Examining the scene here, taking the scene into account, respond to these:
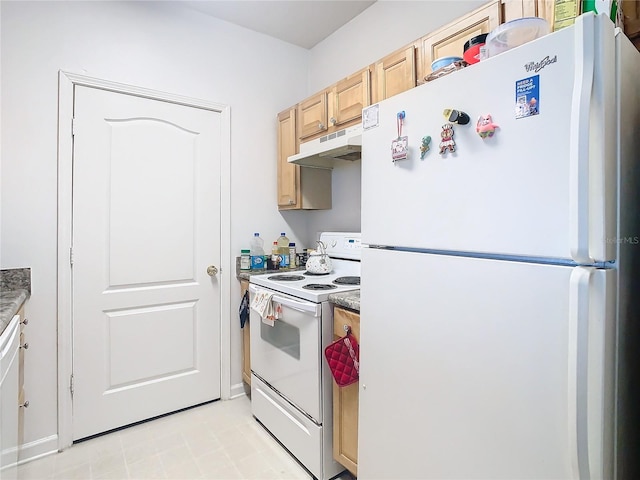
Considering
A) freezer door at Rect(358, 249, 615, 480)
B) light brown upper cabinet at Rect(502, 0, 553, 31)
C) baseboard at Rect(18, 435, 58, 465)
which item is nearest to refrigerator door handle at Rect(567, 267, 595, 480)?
freezer door at Rect(358, 249, 615, 480)

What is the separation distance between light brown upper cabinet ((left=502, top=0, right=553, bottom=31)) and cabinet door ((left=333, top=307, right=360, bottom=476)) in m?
1.29

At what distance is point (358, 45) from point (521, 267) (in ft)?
7.08

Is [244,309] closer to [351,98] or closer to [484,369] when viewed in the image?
[351,98]

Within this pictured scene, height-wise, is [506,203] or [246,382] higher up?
[506,203]

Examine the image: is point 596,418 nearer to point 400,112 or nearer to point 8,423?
point 400,112

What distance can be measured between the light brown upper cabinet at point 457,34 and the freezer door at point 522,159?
54 cm

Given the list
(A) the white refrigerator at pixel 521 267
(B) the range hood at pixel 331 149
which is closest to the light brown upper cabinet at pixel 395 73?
(B) the range hood at pixel 331 149

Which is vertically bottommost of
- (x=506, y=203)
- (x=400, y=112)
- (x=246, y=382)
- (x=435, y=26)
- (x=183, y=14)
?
(x=246, y=382)

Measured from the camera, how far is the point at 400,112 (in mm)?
1160

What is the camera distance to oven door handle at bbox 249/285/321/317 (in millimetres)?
1607

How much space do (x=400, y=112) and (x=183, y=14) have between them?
6.38 feet

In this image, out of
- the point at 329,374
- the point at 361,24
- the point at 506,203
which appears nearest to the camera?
the point at 506,203

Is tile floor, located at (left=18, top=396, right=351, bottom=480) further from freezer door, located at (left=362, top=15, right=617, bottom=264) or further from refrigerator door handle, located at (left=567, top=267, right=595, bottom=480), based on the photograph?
freezer door, located at (left=362, top=15, right=617, bottom=264)

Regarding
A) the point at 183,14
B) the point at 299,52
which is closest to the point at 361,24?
the point at 299,52
